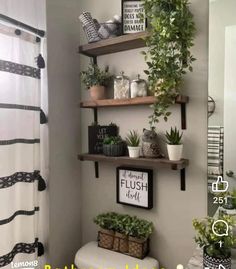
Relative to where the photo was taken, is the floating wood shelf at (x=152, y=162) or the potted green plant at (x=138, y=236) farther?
the potted green plant at (x=138, y=236)

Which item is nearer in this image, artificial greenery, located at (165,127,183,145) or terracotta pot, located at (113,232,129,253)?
artificial greenery, located at (165,127,183,145)

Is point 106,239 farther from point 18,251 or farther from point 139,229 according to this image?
point 18,251

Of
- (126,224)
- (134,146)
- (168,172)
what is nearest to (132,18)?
(134,146)

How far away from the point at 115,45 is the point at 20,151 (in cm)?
86

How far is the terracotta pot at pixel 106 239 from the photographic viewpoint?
1507 mm

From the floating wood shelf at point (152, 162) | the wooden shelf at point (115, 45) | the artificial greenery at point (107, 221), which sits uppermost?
the wooden shelf at point (115, 45)

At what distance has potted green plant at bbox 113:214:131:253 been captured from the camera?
1.46 meters

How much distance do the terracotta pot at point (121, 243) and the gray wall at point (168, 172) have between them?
0.17m

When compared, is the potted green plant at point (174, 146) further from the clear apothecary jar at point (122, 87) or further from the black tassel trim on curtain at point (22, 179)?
the black tassel trim on curtain at point (22, 179)

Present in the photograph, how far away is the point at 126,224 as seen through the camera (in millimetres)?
1461

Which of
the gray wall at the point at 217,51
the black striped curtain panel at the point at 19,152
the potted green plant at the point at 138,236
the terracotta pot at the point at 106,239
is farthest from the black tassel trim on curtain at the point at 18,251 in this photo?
the gray wall at the point at 217,51

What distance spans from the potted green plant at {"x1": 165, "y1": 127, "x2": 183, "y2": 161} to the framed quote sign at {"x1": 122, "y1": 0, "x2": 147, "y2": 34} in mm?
645

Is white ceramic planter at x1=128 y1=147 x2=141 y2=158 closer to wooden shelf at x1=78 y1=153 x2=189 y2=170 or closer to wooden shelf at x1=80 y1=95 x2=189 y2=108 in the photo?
wooden shelf at x1=78 y1=153 x2=189 y2=170

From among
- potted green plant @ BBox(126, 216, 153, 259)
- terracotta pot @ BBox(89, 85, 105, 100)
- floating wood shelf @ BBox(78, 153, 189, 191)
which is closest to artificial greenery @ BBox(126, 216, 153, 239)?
potted green plant @ BBox(126, 216, 153, 259)
